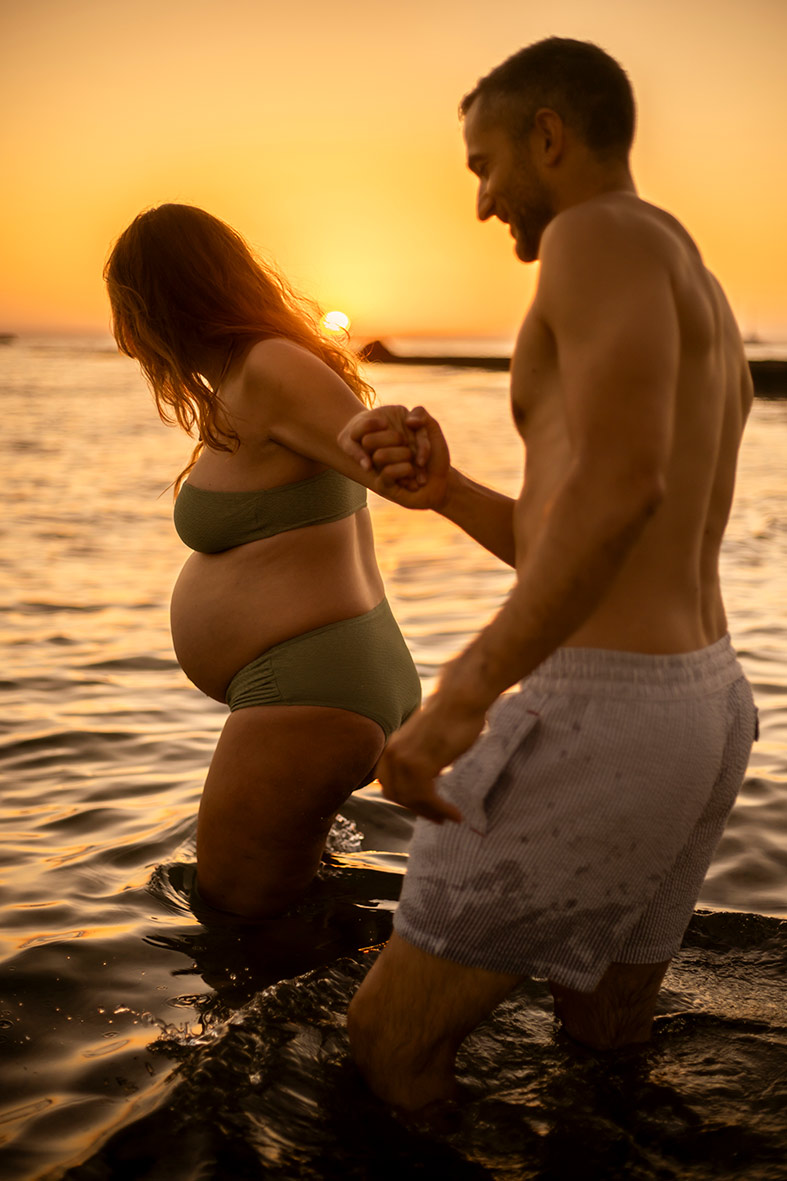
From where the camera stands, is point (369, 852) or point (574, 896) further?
point (369, 852)

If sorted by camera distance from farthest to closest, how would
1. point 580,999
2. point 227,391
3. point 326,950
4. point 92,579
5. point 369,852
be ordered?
point 92,579 → point 369,852 → point 326,950 → point 227,391 → point 580,999

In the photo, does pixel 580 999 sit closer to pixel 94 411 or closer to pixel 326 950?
pixel 326 950

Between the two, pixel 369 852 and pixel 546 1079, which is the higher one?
pixel 546 1079

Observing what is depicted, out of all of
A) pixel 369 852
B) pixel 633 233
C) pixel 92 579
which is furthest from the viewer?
pixel 92 579

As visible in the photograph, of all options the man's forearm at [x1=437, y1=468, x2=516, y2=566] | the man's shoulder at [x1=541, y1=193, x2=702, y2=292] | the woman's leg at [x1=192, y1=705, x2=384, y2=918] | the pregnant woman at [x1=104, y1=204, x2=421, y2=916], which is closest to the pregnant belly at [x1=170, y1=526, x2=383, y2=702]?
the pregnant woman at [x1=104, y1=204, x2=421, y2=916]

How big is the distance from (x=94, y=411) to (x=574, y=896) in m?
26.1

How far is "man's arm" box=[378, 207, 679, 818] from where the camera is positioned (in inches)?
61.0

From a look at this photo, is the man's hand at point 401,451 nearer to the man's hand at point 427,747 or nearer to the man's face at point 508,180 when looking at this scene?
the man's face at point 508,180

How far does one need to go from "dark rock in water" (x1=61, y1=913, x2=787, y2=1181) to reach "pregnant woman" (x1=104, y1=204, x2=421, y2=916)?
0.48 metres

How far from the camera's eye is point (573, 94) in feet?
5.87

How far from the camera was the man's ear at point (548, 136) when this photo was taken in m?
1.79

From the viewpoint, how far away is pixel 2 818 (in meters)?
4.12

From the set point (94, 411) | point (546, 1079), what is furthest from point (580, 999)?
point (94, 411)

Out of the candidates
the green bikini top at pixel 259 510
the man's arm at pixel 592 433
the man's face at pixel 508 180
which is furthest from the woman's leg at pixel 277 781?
the man's face at pixel 508 180
